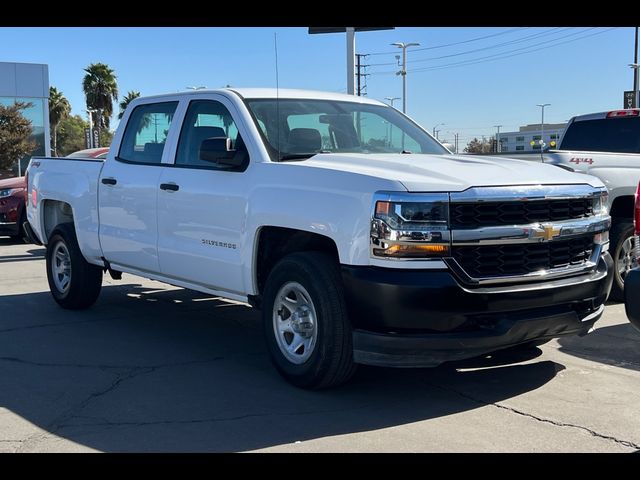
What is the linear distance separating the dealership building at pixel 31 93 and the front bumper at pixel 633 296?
113ft

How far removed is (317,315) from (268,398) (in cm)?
68

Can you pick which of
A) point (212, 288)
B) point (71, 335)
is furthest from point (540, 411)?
point (71, 335)

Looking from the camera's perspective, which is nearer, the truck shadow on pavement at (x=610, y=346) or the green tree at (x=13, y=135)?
the truck shadow on pavement at (x=610, y=346)

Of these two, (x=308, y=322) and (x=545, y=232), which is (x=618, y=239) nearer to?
(x=545, y=232)

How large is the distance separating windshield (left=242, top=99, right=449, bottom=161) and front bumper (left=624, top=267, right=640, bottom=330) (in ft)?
7.75

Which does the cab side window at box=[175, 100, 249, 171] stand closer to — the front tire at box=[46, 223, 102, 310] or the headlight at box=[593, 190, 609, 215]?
the front tire at box=[46, 223, 102, 310]

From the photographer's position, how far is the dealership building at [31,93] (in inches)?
1366

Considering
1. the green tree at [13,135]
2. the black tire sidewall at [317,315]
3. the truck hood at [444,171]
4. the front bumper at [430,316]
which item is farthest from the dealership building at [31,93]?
the front bumper at [430,316]

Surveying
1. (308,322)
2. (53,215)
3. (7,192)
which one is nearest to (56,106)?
(7,192)

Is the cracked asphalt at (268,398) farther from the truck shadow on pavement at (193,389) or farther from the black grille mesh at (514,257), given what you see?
the black grille mesh at (514,257)

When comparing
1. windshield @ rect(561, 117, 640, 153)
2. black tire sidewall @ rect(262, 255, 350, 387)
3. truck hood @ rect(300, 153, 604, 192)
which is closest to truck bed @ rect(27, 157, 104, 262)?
black tire sidewall @ rect(262, 255, 350, 387)

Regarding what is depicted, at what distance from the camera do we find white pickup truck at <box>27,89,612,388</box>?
439 centimetres
